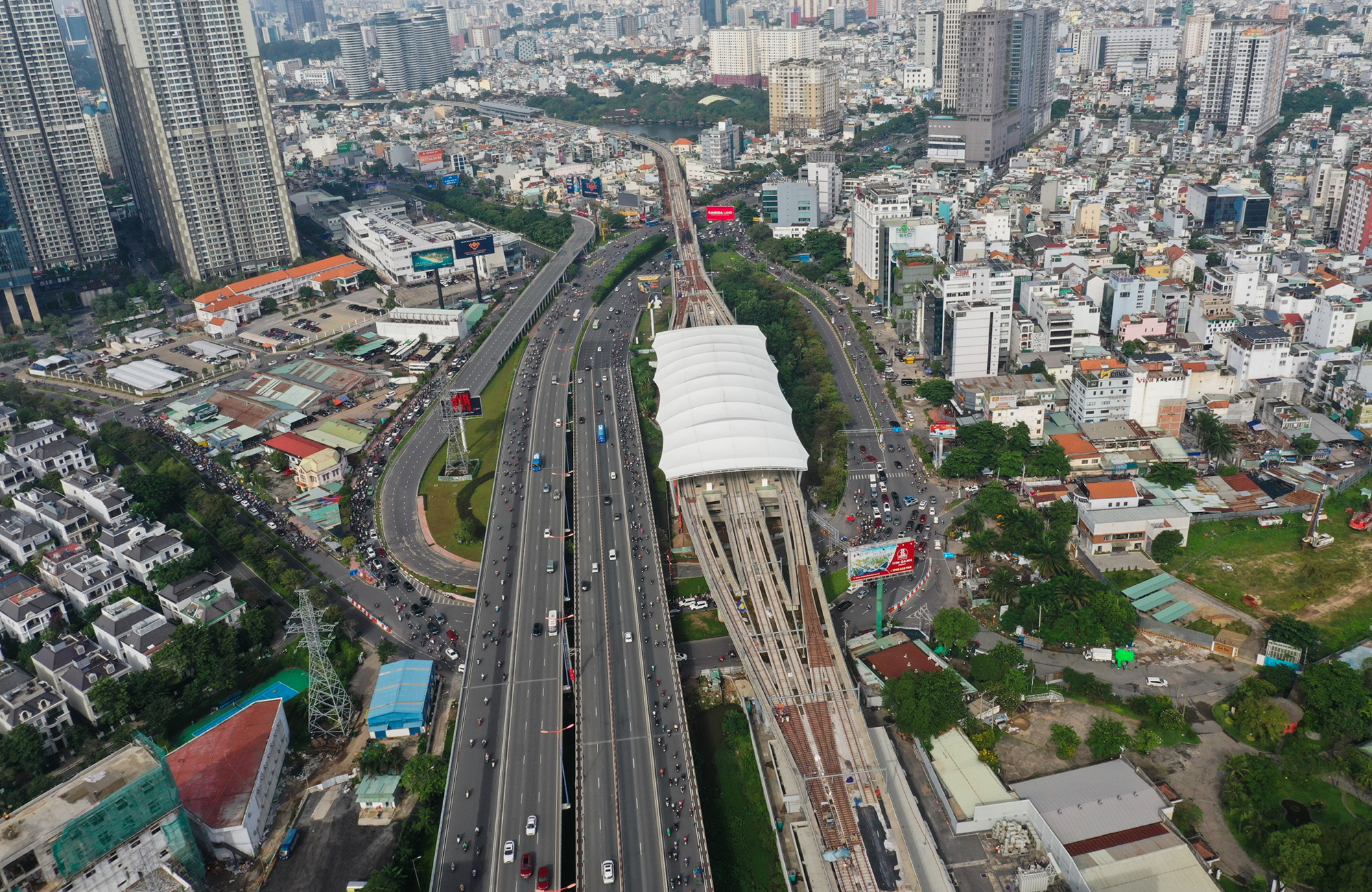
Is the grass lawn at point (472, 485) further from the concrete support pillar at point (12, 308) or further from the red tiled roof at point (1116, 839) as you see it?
the concrete support pillar at point (12, 308)

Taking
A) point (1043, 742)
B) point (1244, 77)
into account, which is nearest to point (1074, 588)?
point (1043, 742)

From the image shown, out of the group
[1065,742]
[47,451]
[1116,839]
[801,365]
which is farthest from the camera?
[801,365]

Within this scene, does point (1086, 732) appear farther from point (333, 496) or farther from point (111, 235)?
Result: point (111, 235)

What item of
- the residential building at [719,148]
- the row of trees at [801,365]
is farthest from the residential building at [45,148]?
the residential building at [719,148]

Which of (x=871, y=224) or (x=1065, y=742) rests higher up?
(x=871, y=224)

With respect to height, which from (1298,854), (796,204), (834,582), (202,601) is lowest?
(834,582)

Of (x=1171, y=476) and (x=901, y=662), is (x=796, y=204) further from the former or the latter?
(x=901, y=662)
